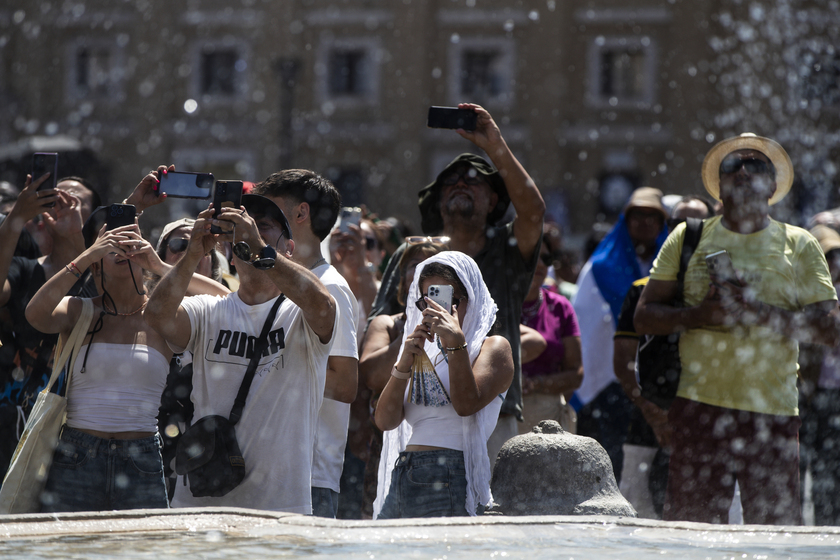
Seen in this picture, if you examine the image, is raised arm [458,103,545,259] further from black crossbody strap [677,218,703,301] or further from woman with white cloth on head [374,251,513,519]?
Result: black crossbody strap [677,218,703,301]

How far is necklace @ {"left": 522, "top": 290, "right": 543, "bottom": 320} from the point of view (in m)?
5.77

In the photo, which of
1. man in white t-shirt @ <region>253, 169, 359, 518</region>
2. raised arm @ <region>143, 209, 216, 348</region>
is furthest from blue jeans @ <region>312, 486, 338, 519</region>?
raised arm @ <region>143, 209, 216, 348</region>

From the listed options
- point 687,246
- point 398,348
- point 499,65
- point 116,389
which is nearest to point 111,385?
point 116,389

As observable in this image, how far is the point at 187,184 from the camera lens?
3807 mm

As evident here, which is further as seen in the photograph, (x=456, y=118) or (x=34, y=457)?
(x=456, y=118)

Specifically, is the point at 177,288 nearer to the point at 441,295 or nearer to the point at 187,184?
the point at 187,184

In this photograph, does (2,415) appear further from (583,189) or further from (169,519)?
(583,189)

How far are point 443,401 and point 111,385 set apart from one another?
124 cm

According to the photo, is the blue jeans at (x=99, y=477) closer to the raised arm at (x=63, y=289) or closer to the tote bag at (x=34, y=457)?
the tote bag at (x=34, y=457)

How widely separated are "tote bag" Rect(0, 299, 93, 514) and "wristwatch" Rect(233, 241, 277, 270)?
1.04m

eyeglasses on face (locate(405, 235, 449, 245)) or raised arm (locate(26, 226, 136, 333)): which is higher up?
eyeglasses on face (locate(405, 235, 449, 245))

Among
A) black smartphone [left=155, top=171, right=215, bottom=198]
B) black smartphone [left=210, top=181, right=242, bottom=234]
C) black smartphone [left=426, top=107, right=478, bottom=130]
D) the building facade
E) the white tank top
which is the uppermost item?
the building facade

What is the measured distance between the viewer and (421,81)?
25.9 meters

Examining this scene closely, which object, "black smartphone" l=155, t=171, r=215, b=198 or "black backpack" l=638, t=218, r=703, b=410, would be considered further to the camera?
"black backpack" l=638, t=218, r=703, b=410
